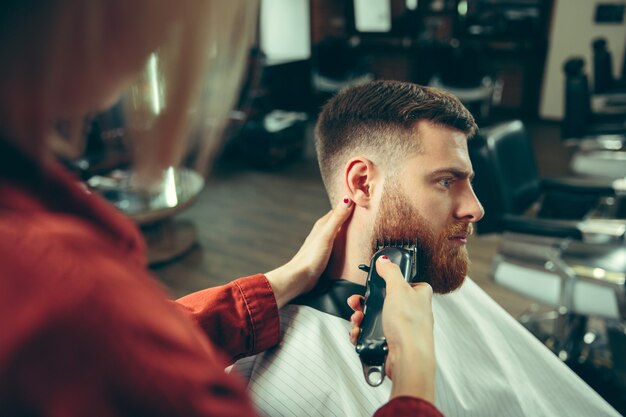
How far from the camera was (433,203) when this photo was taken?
1.04 metres

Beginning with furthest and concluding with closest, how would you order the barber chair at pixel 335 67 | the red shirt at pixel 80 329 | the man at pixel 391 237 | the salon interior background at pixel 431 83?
the barber chair at pixel 335 67 < the salon interior background at pixel 431 83 < the man at pixel 391 237 < the red shirt at pixel 80 329

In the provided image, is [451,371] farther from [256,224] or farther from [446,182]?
[256,224]

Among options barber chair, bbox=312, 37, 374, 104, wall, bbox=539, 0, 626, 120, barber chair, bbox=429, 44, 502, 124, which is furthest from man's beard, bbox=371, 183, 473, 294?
wall, bbox=539, 0, 626, 120

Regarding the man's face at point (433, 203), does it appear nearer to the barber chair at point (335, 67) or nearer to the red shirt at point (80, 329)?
the red shirt at point (80, 329)

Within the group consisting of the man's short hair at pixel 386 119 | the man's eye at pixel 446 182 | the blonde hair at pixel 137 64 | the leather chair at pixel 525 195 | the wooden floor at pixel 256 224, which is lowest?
the wooden floor at pixel 256 224

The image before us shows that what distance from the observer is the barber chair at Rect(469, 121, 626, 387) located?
184cm

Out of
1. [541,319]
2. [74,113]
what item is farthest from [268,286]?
[541,319]

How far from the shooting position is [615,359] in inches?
82.9

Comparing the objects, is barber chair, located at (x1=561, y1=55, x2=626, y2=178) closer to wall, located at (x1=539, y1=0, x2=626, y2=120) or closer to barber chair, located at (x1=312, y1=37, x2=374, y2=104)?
wall, located at (x1=539, y1=0, x2=626, y2=120)

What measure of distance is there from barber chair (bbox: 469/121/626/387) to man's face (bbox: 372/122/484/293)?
3.06ft

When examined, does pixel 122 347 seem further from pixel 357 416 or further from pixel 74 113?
pixel 357 416

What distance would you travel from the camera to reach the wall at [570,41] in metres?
5.85

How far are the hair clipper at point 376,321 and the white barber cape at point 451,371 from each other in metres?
0.22

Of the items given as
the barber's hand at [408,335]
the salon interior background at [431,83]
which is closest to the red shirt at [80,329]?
the salon interior background at [431,83]
